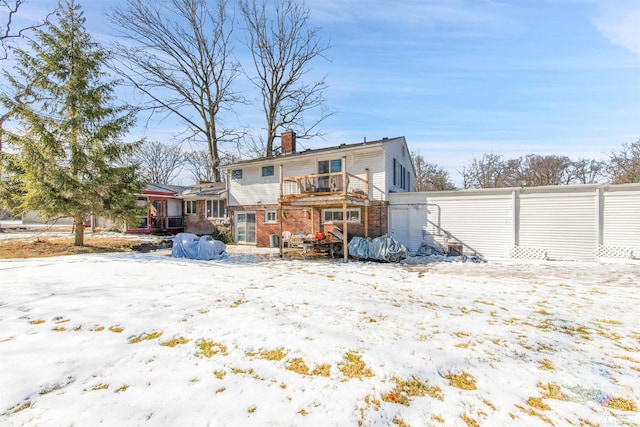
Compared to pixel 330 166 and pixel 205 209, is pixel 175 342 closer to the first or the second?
pixel 330 166

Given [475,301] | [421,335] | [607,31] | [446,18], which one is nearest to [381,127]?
[446,18]

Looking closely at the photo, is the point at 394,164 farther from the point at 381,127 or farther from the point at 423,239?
the point at 381,127

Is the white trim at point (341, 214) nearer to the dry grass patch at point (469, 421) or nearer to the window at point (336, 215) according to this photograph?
the window at point (336, 215)

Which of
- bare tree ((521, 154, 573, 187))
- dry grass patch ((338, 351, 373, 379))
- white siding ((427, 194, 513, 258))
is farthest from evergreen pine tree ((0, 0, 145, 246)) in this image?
bare tree ((521, 154, 573, 187))

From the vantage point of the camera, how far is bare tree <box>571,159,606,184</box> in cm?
2766

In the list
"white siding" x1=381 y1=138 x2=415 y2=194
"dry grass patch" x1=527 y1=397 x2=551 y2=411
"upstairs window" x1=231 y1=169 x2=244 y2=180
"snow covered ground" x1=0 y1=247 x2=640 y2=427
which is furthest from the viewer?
"upstairs window" x1=231 y1=169 x2=244 y2=180

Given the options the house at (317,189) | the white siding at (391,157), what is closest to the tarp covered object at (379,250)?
the house at (317,189)

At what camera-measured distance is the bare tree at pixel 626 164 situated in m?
22.1

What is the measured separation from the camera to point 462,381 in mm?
2869

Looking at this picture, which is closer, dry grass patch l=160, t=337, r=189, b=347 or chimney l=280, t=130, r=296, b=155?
dry grass patch l=160, t=337, r=189, b=347

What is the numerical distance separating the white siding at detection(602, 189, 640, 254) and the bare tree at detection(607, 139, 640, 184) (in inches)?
694

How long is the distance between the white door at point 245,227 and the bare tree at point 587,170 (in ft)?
106

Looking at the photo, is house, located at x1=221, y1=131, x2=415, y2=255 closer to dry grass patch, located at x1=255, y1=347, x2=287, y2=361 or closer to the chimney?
the chimney

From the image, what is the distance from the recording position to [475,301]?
18.9 ft
